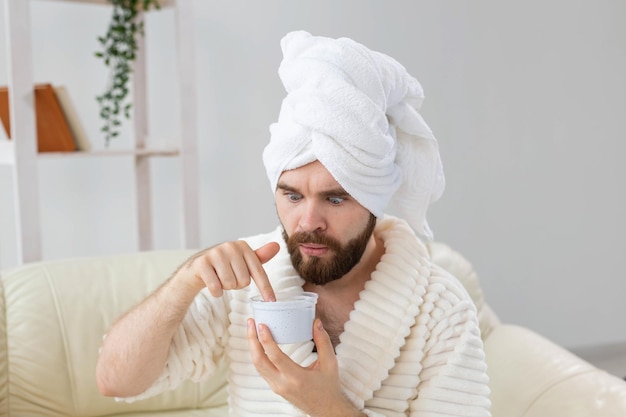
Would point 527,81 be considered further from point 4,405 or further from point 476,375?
point 4,405

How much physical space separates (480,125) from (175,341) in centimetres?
252

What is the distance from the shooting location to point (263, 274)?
1.55 meters

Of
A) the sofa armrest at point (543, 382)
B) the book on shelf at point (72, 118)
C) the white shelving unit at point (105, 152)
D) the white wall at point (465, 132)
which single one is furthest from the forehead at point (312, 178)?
the white wall at point (465, 132)

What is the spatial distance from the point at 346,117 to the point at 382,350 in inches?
19.7

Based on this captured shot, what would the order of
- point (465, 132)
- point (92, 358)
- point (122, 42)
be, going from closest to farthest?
1. point (92, 358)
2. point (122, 42)
3. point (465, 132)

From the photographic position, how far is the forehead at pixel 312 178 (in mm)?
1691

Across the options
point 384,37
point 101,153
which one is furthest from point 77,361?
point 384,37

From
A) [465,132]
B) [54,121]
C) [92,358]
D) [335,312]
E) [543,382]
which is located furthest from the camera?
[465,132]

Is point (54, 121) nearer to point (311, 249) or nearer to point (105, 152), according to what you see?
point (105, 152)

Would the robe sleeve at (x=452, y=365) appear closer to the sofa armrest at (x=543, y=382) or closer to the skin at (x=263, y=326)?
the skin at (x=263, y=326)

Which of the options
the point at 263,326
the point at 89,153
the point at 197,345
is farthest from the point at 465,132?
the point at 263,326

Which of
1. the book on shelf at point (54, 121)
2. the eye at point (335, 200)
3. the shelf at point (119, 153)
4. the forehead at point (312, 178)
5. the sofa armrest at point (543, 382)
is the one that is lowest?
the sofa armrest at point (543, 382)

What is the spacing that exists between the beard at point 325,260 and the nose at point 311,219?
0.01 m

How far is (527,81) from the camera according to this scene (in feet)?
13.1
